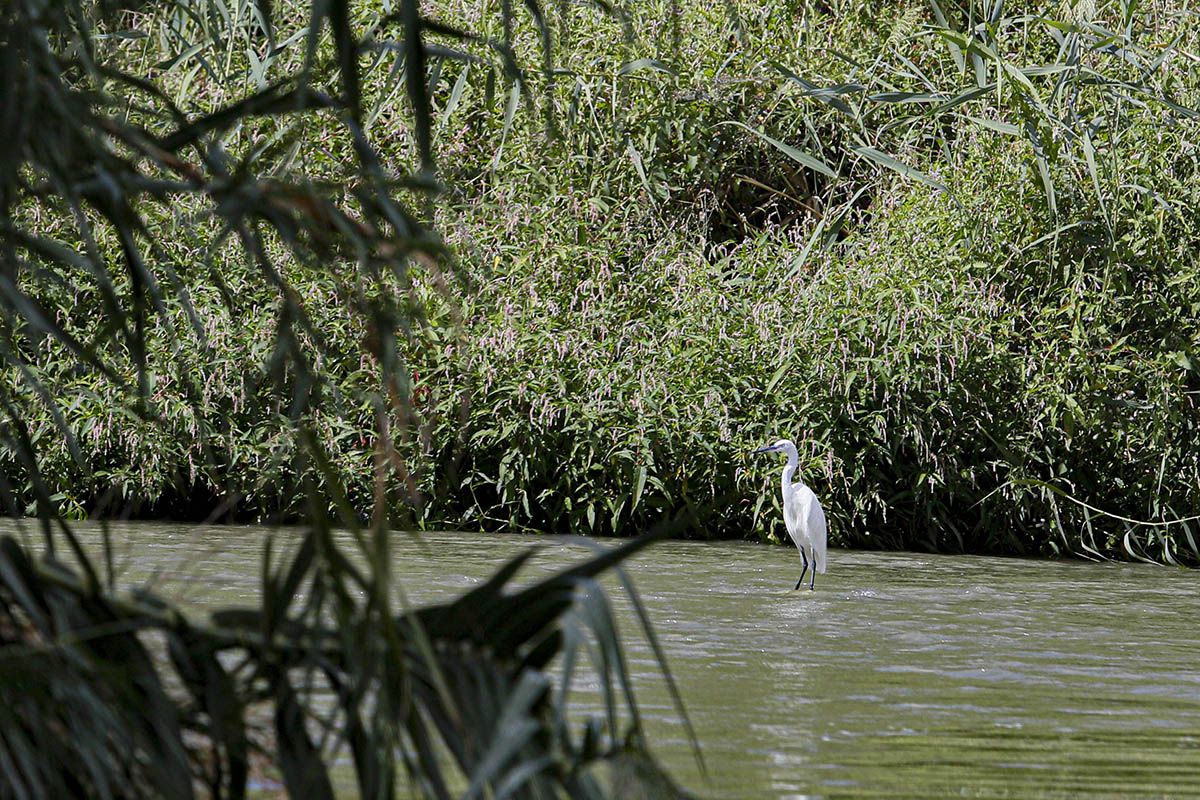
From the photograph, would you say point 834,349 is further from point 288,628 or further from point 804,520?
point 288,628

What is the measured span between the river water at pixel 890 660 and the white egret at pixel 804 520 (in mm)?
128

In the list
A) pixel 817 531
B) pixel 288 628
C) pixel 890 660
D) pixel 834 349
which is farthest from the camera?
pixel 834 349

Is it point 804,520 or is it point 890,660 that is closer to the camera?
point 890,660

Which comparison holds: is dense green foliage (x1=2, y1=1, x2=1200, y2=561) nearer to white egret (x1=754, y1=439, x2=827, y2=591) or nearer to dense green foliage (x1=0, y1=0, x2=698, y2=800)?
white egret (x1=754, y1=439, x2=827, y2=591)

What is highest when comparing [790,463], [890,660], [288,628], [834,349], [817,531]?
[834,349]

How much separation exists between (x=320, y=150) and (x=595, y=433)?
7.57 feet

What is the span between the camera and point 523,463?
8.40 meters

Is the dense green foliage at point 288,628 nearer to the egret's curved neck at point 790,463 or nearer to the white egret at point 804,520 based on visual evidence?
the white egret at point 804,520

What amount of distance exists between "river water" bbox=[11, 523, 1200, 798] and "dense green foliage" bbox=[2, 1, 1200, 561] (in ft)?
1.40

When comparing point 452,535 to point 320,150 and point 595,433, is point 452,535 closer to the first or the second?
point 595,433

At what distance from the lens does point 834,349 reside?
823 cm

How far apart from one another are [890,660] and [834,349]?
324 cm

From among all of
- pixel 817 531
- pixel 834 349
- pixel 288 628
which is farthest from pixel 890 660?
pixel 288 628

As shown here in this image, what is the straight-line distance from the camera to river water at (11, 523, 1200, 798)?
352 cm
